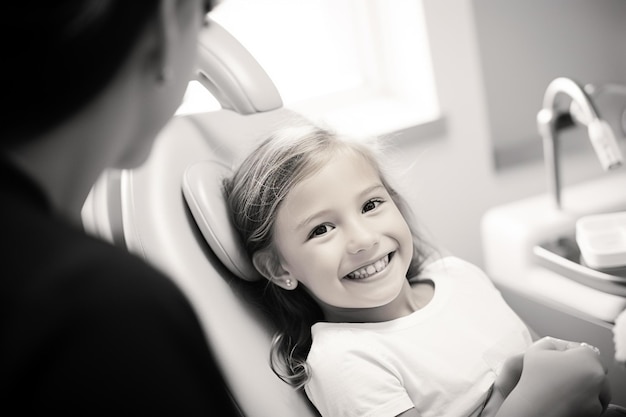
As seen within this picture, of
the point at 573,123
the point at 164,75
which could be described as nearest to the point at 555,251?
the point at 573,123

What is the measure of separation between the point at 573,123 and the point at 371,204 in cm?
54

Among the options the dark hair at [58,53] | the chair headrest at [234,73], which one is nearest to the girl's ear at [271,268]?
the chair headrest at [234,73]

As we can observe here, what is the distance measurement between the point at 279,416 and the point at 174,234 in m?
0.29

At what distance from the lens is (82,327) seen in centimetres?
30

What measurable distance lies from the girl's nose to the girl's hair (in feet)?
0.36

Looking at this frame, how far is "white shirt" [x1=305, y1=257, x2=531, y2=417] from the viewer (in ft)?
2.78

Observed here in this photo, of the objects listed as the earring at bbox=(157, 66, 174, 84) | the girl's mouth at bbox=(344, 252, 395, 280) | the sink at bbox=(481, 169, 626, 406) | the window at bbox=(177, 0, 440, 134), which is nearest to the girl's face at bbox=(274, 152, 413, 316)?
the girl's mouth at bbox=(344, 252, 395, 280)

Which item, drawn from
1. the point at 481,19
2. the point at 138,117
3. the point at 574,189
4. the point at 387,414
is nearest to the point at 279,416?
the point at 387,414

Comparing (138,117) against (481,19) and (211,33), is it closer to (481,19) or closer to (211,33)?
(211,33)

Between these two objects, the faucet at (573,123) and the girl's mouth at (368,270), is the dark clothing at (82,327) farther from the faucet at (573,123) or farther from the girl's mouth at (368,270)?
the faucet at (573,123)

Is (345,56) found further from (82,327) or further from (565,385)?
(82,327)

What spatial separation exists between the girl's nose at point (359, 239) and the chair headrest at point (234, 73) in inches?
12.4

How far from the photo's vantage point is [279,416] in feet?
2.69

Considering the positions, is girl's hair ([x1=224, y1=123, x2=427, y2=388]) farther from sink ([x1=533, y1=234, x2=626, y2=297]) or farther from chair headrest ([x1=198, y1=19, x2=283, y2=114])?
sink ([x1=533, y1=234, x2=626, y2=297])
